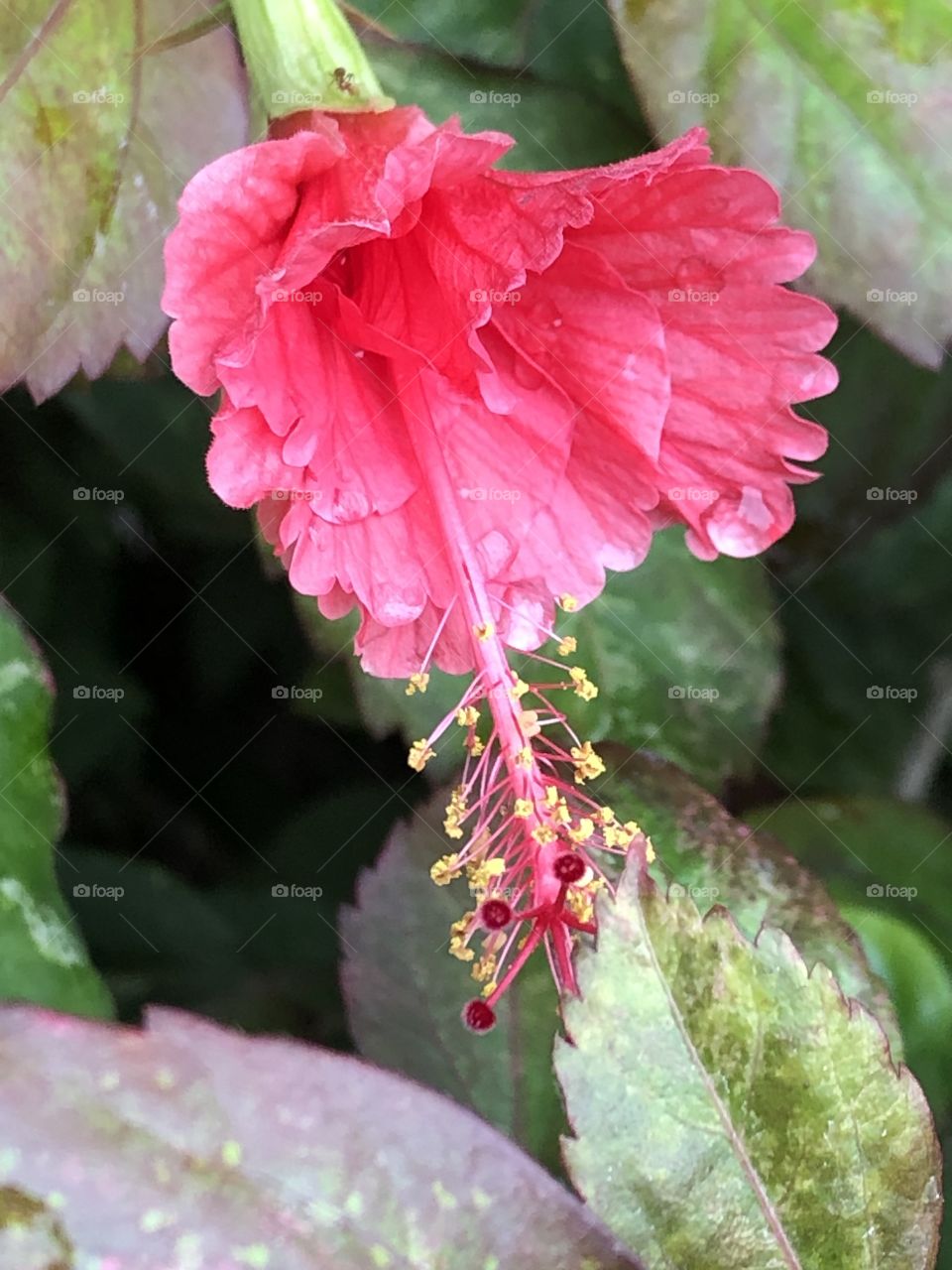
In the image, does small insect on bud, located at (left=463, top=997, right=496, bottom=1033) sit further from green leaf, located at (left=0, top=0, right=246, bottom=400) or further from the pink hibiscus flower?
green leaf, located at (left=0, top=0, right=246, bottom=400)

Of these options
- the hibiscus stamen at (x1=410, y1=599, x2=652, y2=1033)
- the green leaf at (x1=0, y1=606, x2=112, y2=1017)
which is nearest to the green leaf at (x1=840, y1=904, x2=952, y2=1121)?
the hibiscus stamen at (x1=410, y1=599, x2=652, y2=1033)

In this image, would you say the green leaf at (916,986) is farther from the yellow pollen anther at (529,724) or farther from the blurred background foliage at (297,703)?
the yellow pollen anther at (529,724)

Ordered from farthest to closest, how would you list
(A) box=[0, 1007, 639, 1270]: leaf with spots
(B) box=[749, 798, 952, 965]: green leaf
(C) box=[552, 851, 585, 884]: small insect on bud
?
(B) box=[749, 798, 952, 965]: green leaf < (C) box=[552, 851, 585, 884]: small insect on bud < (A) box=[0, 1007, 639, 1270]: leaf with spots

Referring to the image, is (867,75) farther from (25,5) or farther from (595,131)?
(25,5)

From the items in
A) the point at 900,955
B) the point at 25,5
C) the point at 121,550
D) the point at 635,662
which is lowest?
the point at 900,955

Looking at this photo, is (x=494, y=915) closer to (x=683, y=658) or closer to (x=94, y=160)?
(x=683, y=658)

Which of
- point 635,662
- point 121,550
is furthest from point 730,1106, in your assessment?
point 121,550

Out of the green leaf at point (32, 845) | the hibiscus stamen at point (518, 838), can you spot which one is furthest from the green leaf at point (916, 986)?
the green leaf at point (32, 845)
